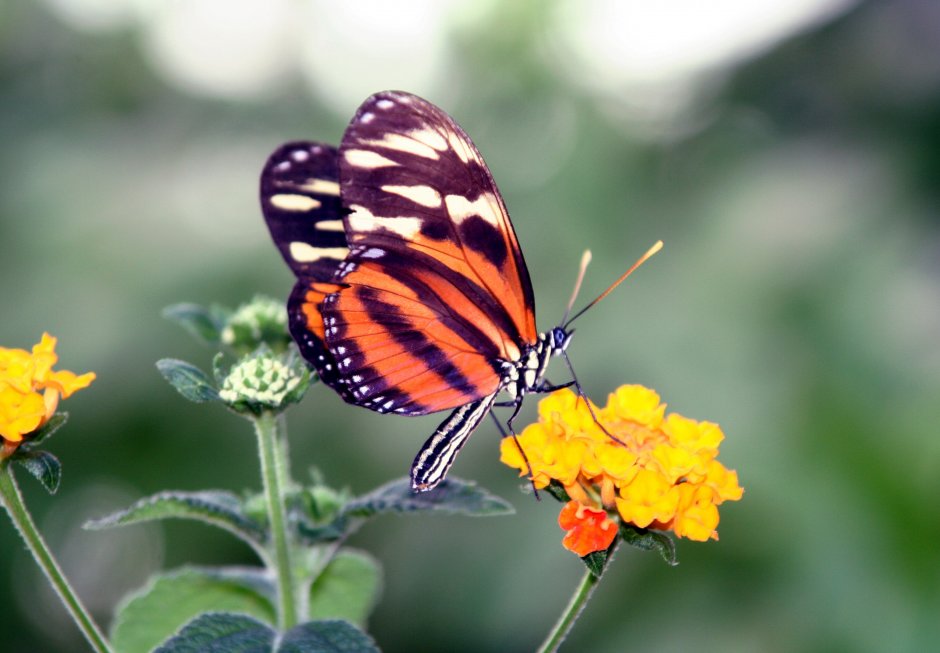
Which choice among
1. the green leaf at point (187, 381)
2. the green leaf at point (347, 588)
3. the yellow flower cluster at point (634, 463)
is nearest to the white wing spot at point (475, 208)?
the yellow flower cluster at point (634, 463)

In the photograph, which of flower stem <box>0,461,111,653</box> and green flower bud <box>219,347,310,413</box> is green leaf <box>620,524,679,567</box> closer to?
green flower bud <box>219,347,310,413</box>

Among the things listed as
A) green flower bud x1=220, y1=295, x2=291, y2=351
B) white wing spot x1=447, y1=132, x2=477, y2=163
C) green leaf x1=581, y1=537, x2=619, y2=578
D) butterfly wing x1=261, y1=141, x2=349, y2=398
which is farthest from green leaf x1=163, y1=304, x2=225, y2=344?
green leaf x1=581, y1=537, x2=619, y2=578

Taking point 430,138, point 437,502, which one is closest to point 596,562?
point 437,502

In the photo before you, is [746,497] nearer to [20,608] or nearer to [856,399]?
[856,399]

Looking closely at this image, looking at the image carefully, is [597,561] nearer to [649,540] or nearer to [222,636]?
[649,540]

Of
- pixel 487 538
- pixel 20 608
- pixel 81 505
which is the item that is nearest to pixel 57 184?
pixel 81 505

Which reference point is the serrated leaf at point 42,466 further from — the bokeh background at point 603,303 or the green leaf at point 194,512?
the bokeh background at point 603,303

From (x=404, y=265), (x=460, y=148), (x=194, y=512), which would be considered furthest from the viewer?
(x=404, y=265)
